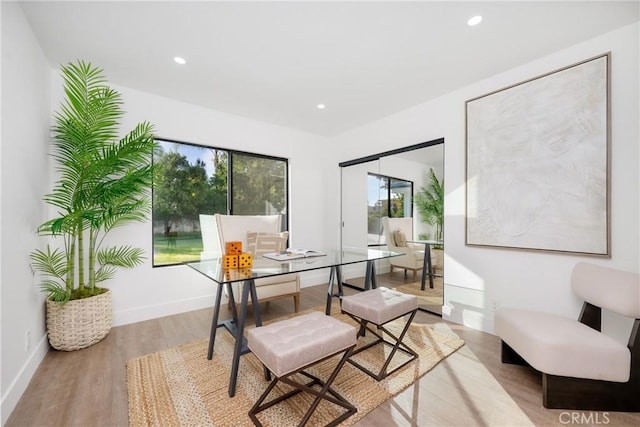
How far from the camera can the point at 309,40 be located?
82.1 inches

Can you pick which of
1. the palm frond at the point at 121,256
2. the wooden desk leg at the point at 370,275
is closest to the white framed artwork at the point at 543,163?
the wooden desk leg at the point at 370,275

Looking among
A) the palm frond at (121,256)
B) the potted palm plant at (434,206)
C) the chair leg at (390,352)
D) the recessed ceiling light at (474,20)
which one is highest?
the recessed ceiling light at (474,20)

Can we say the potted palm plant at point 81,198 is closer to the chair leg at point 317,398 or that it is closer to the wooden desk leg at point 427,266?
the chair leg at point 317,398

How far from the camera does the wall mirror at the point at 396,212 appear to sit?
10.3 feet

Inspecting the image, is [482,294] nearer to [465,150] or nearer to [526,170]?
[526,170]

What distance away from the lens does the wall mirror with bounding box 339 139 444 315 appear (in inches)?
123

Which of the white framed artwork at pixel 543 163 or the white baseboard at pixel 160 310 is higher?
the white framed artwork at pixel 543 163

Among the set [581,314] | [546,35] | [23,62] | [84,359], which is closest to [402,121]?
[546,35]

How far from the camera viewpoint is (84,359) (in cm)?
206

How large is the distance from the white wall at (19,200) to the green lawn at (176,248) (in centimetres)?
103

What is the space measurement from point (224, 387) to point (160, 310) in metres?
1.76

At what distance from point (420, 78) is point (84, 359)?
3.96 m

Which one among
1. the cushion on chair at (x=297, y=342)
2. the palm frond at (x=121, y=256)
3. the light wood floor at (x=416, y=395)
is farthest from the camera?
the palm frond at (x=121, y=256)

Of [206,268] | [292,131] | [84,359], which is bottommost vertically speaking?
[84,359]
